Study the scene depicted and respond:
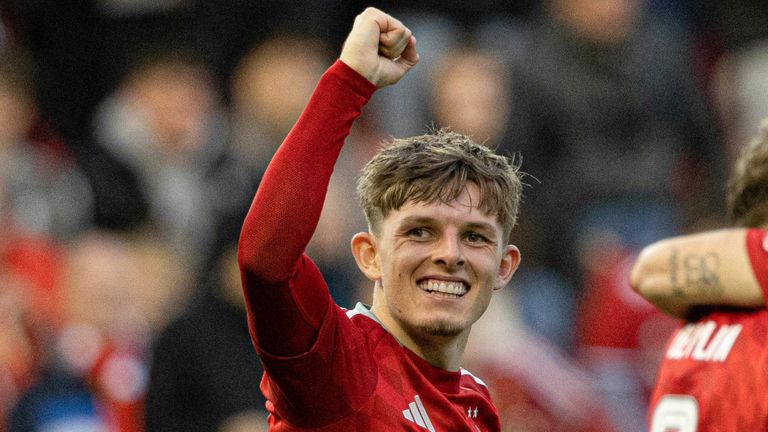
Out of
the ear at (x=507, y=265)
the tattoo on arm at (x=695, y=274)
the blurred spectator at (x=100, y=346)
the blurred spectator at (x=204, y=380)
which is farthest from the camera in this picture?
the blurred spectator at (x=100, y=346)

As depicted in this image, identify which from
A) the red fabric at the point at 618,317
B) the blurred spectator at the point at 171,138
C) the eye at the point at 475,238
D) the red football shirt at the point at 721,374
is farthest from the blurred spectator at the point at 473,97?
the eye at the point at 475,238

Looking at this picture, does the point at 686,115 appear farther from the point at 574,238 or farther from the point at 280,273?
the point at 280,273

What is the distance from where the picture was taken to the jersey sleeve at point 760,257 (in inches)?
146

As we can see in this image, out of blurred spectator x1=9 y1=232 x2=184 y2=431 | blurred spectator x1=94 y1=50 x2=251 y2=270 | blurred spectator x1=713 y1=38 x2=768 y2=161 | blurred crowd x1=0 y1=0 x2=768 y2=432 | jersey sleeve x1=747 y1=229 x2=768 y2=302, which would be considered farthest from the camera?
blurred spectator x1=713 y1=38 x2=768 y2=161

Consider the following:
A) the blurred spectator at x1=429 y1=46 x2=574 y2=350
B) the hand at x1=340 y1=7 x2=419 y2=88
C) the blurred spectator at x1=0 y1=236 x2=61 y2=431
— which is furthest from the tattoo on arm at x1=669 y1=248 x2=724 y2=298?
the blurred spectator at x1=0 y1=236 x2=61 y2=431

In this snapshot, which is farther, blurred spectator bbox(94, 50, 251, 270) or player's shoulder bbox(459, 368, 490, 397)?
blurred spectator bbox(94, 50, 251, 270)

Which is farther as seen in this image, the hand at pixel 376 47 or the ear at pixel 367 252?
the ear at pixel 367 252

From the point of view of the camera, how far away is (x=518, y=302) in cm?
680

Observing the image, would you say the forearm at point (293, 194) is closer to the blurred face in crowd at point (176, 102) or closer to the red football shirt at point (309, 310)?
the red football shirt at point (309, 310)

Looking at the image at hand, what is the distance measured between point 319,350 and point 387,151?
2.06 ft

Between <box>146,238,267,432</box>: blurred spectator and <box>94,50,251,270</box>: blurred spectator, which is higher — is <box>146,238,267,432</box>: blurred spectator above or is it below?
below

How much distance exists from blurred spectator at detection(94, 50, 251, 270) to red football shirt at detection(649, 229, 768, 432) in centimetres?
364

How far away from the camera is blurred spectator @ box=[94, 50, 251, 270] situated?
295 inches

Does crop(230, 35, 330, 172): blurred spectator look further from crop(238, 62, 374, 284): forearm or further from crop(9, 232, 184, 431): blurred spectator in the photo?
crop(238, 62, 374, 284): forearm
